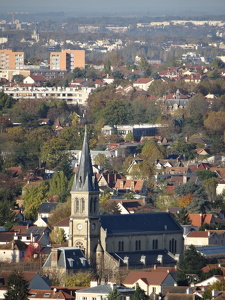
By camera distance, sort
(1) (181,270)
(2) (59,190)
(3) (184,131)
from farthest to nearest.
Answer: (3) (184,131), (2) (59,190), (1) (181,270)

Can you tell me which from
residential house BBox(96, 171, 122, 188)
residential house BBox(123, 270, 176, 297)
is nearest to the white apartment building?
residential house BBox(96, 171, 122, 188)

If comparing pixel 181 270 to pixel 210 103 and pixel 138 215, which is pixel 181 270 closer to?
pixel 138 215

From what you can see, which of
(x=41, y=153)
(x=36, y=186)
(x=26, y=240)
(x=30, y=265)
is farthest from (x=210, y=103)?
(x=30, y=265)

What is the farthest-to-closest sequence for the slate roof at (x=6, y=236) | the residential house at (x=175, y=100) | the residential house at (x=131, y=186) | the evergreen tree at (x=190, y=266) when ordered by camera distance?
1. the residential house at (x=175, y=100)
2. the residential house at (x=131, y=186)
3. the slate roof at (x=6, y=236)
4. the evergreen tree at (x=190, y=266)

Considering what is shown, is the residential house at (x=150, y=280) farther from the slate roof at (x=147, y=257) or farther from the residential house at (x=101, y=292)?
the slate roof at (x=147, y=257)

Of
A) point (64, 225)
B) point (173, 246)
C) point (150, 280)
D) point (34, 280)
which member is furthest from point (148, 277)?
point (64, 225)

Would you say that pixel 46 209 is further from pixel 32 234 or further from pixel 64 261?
pixel 64 261

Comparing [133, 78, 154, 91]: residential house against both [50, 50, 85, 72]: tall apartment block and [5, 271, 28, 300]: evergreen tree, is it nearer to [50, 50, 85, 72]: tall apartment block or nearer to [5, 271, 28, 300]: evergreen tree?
[50, 50, 85, 72]: tall apartment block

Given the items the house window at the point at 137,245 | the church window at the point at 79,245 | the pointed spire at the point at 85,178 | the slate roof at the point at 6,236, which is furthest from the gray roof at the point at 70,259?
the slate roof at the point at 6,236
